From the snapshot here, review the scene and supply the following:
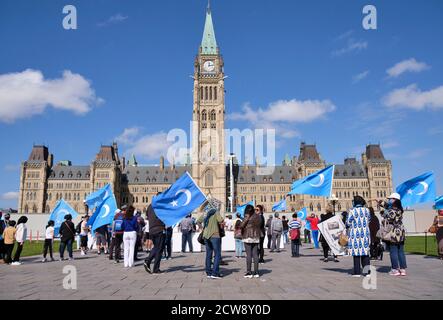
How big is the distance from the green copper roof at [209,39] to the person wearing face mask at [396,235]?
99.1 metres

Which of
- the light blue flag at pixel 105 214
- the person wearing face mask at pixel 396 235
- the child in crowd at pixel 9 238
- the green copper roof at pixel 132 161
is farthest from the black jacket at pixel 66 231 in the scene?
the green copper roof at pixel 132 161

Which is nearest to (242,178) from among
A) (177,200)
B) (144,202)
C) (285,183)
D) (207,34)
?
(285,183)

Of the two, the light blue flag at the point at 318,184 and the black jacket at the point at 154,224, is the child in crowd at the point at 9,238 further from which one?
the light blue flag at the point at 318,184

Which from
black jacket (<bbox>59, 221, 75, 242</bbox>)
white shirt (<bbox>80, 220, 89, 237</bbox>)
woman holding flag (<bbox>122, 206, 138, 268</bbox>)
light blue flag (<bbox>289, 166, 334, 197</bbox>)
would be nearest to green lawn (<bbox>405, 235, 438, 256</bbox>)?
light blue flag (<bbox>289, 166, 334, 197</bbox>)

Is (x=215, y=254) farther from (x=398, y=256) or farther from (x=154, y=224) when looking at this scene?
(x=398, y=256)

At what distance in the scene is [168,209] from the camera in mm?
11359

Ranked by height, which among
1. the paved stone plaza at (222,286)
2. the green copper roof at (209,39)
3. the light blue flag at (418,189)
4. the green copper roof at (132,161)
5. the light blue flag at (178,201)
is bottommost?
the paved stone plaza at (222,286)

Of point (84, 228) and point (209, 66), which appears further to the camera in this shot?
point (209, 66)

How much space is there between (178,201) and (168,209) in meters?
0.41

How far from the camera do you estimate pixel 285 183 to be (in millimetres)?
110062

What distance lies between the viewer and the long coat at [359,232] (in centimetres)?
1013

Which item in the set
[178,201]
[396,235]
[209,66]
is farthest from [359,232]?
[209,66]

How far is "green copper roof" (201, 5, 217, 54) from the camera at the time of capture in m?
104
